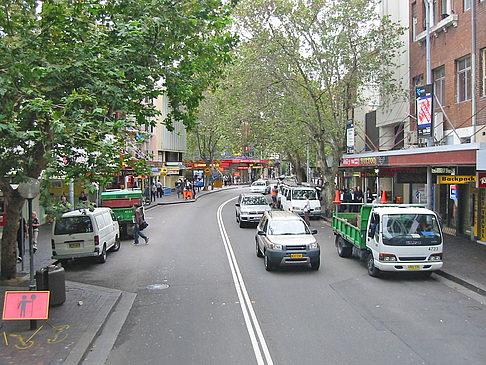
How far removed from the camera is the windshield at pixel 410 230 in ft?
38.3

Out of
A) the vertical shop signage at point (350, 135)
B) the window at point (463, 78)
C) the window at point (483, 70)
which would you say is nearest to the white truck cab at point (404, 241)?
the window at point (483, 70)

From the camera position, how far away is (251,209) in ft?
77.4

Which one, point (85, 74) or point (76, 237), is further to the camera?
point (76, 237)

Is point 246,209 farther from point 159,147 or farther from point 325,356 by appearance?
point 159,147

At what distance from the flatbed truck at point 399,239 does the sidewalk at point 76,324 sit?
1.14m

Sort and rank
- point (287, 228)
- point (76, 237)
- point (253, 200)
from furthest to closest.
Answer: point (253, 200)
point (76, 237)
point (287, 228)

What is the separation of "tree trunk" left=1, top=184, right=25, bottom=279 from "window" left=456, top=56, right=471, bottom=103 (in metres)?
17.2

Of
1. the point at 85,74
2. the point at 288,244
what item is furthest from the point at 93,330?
the point at 288,244

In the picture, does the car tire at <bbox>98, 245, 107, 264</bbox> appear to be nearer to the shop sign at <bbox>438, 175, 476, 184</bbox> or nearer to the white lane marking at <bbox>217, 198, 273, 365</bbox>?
the white lane marking at <bbox>217, 198, 273, 365</bbox>

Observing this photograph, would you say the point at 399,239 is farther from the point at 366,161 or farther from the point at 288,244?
the point at 366,161

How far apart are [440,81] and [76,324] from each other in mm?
18826

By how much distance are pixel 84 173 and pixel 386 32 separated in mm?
19079

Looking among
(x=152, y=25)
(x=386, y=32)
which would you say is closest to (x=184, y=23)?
(x=152, y=25)

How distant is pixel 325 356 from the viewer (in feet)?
22.2
